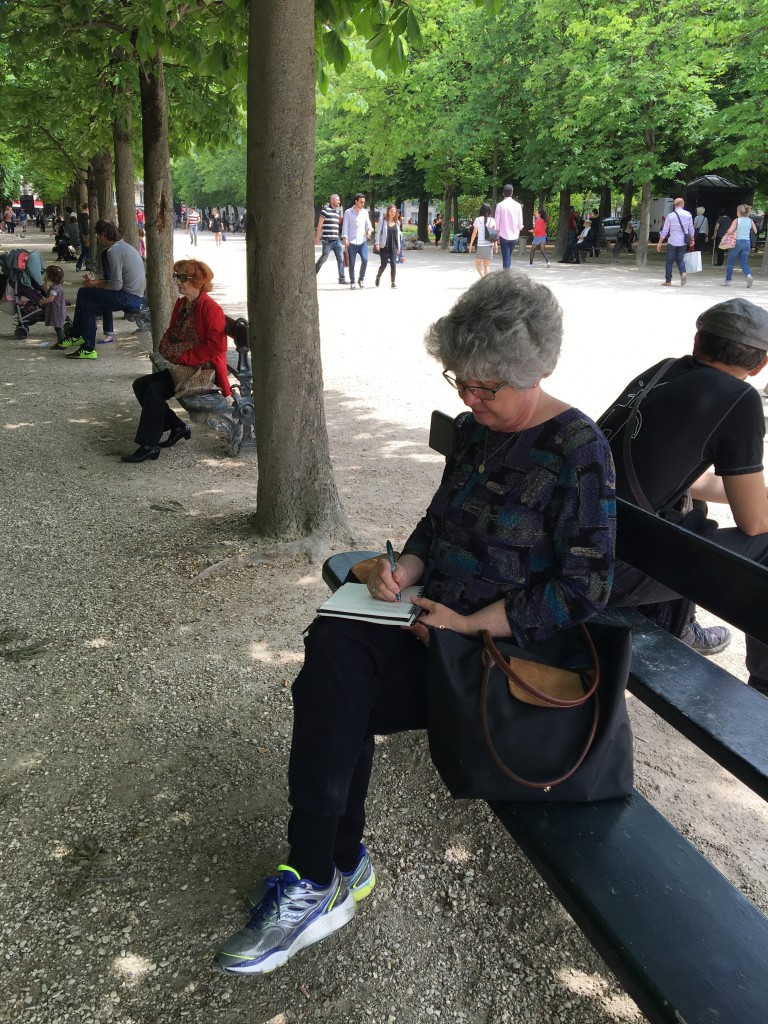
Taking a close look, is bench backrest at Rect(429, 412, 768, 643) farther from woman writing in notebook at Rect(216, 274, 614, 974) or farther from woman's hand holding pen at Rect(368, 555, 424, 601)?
woman's hand holding pen at Rect(368, 555, 424, 601)

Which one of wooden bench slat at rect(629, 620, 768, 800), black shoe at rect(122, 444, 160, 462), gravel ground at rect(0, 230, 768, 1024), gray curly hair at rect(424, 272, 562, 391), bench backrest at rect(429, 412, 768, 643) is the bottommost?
gravel ground at rect(0, 230, 768, 1024)

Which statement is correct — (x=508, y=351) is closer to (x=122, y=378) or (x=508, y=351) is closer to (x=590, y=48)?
(x=122, y=378)

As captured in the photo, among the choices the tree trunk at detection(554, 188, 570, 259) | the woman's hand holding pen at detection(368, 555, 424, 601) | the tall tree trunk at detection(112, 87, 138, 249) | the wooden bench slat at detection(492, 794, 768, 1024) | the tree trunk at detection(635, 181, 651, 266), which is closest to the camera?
the wooden bench slat at detection(492, 794, 768, 1024)

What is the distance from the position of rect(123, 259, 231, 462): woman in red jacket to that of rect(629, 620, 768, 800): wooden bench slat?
14.9ft

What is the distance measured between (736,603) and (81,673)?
2.65 meters

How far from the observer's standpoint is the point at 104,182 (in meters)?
19.0

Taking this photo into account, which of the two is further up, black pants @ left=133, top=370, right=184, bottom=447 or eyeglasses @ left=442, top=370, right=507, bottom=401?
eyeglasses @ left=442, top=370, right=507, bottom=401

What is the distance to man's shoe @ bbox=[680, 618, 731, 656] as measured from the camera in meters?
3.76

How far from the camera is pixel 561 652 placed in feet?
7.15

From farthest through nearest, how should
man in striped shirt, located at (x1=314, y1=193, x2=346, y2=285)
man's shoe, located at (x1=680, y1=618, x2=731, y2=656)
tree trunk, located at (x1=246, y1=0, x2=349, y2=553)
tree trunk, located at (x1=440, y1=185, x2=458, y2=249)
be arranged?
tree trunk, located at (x1=440, y1=185, x2=458, y2=249) < man in striped shirt, located at (x1=314, y1=193, x2=346, y2=285) < tree trunk, located at (x1=246, y1=0, x2=349, y2=553) < man's shoe, located at (x1=680, y1=618, x2=731, y2=656)

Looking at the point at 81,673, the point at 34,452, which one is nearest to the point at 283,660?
the point at 81,673

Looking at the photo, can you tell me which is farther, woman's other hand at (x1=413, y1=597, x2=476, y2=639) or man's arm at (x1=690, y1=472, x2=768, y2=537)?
man's arm at (x1=690, y1=472, x2=768, y2=537)

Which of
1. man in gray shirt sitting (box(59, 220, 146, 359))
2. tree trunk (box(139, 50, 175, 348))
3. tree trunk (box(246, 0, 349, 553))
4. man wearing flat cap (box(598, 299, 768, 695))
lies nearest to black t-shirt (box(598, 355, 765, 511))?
man wearing flat cap (box(598, 299, 768, 695))

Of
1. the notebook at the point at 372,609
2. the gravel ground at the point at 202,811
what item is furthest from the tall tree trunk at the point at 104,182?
the notebook at the point at 372,609
